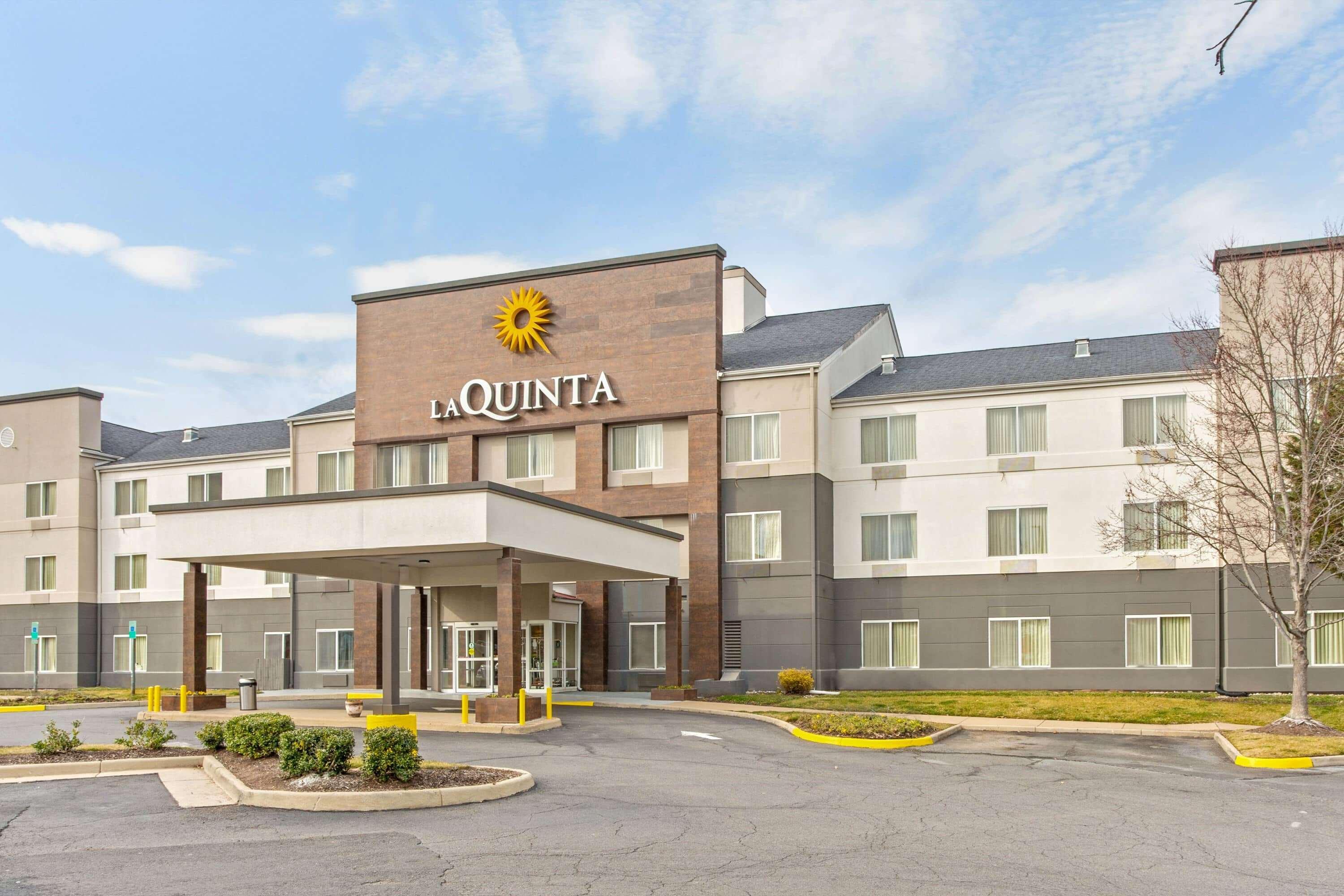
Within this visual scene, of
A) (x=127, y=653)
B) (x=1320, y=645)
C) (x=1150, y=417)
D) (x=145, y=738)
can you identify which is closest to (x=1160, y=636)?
(x=1320, y=645)

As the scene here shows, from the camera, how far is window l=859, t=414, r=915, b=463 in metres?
40.4

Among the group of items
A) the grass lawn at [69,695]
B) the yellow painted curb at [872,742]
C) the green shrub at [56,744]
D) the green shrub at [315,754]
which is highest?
the green shrub at [315,754]

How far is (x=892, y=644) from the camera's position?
131 ft

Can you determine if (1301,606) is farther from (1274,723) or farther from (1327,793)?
(1327,793)

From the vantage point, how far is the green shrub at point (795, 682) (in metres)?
36.2

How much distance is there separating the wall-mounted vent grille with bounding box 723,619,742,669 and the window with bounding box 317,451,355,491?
15448mm

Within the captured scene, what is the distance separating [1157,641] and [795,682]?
10842mm

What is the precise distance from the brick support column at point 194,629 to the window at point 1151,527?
23.5 metres

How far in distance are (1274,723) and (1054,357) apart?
1862 cm

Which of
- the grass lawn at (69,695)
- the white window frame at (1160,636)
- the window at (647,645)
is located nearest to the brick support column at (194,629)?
the grass lawn at (69,695)

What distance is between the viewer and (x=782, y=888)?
11.2 m

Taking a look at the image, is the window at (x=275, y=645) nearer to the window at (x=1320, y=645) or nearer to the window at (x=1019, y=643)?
the window at (x=1019, y=643)

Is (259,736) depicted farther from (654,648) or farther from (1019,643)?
(1019,643)

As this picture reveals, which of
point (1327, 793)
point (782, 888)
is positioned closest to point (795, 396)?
point (1327, 793)
